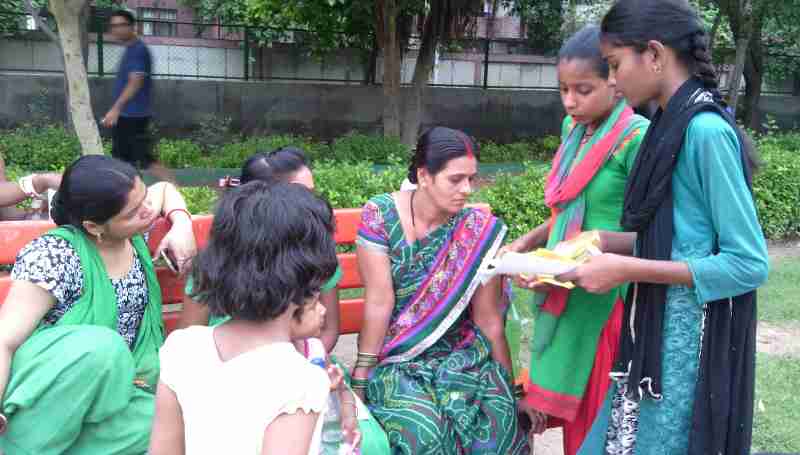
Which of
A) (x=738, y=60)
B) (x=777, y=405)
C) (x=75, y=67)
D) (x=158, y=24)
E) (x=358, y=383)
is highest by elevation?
(x=158, y=24)

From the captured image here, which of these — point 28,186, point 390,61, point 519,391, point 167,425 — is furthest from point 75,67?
point 167,425

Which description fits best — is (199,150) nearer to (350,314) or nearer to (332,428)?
(350,314)

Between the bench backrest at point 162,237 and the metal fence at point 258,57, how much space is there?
363 inches

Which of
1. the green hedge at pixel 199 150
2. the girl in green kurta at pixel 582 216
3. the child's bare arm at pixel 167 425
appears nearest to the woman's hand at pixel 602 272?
the girl in green kurta at pixel 582 216

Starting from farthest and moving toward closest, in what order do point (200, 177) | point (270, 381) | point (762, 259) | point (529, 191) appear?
point (200, 177)
point (529, 191)
point (762, 259)
point (270, 381)

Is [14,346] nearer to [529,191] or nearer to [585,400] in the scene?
[585,400]

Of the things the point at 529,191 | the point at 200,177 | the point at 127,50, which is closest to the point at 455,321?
the point at 529,191

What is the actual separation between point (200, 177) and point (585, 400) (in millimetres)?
8520

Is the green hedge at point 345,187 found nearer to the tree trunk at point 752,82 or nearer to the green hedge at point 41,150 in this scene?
the green hedge at point 41,150

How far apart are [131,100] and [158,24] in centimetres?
1014

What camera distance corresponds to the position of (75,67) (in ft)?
24.1

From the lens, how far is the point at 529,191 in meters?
6.69

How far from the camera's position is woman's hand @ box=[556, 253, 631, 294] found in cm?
211

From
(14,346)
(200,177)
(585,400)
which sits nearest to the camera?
(14,346)
